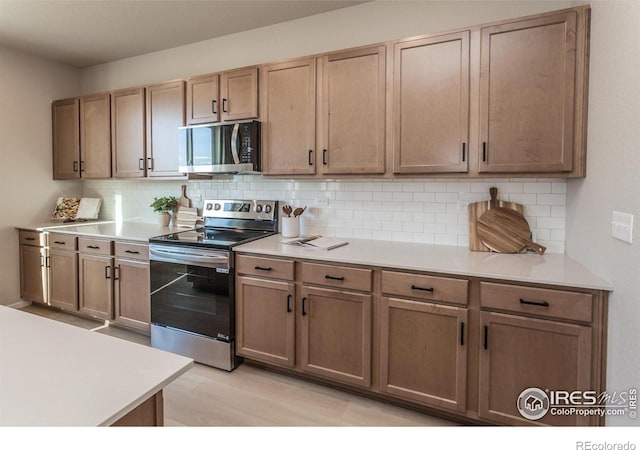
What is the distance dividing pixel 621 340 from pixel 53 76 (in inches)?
214

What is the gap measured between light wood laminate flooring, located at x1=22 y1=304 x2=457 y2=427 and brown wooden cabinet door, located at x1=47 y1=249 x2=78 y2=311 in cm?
175

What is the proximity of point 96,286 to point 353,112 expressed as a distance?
2.79 meters

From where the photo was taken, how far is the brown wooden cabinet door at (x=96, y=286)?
3279 millimetres

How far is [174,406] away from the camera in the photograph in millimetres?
2242

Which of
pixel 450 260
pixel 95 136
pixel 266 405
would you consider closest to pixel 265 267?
pixel 266 405

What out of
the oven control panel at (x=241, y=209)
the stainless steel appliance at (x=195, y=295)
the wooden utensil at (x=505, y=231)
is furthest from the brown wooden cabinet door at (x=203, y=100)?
the wooden utensil at (x=505, y=231)

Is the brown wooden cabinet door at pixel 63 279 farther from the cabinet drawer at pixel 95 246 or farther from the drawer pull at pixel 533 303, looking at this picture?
the drawer pull at pixel 533 303

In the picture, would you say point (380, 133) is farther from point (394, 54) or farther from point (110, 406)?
point (110, 406)

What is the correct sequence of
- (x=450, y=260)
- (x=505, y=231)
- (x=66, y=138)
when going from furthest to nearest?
(x=66, y=138)
(x=505, y=231)
(x=450, y=260)

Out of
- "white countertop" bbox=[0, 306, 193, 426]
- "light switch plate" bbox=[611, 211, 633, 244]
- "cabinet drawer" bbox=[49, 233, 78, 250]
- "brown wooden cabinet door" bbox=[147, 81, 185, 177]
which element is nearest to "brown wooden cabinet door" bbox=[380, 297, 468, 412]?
"light switch plate" bbox=[611, 211, 633, 244]

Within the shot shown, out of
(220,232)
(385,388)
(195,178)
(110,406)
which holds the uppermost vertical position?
(195,178)

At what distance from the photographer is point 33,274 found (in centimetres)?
380

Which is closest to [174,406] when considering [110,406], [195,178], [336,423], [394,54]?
[336,423]

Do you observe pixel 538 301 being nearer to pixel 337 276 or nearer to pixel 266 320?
pixel 337 276
